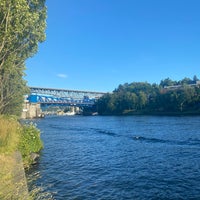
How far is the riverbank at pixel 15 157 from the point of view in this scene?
965 cm

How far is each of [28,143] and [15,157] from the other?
447 inches

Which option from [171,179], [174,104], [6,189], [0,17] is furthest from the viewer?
[174,104]

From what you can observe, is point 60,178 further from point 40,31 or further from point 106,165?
point 40,31

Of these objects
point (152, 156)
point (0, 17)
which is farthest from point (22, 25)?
point (152, 156)

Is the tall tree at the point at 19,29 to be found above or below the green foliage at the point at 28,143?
above

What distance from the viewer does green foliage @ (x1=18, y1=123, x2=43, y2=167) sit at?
94.7 feet

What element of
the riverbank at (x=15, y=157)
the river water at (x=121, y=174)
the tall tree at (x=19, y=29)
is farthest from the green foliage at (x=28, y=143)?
the tall tree at (x=19, y=29)

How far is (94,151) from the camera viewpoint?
38.9 meters

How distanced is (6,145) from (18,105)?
4823 centimetres

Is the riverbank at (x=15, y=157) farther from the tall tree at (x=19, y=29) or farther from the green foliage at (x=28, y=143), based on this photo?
the tall tree at (x=19, y=29)

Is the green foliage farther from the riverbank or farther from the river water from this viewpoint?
the river water

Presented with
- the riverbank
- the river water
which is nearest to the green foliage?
the riverbank

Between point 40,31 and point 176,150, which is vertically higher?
point 40,31

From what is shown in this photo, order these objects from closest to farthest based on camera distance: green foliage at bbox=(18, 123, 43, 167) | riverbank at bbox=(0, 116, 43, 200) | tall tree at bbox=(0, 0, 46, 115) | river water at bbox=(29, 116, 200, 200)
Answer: riverbank at bbox=(0, 116, 43, 200)
river water at bbox=(29, 116, 200, 200)
tall tree at bbox=(0, 0, 46, 115)
green foliage at bbox=(18, 123, 43, 167)
